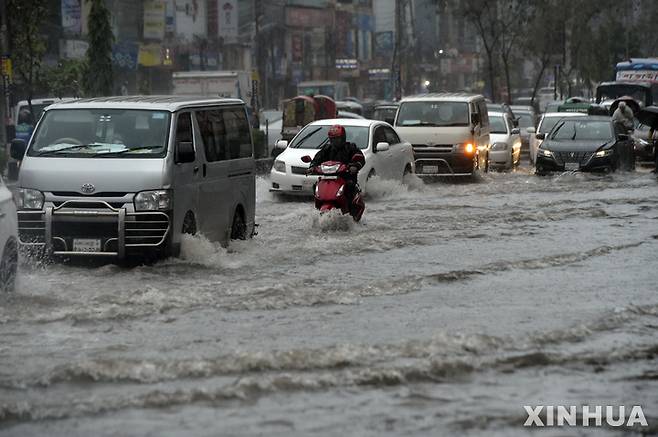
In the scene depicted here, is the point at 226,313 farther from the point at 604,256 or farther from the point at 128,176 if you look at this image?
the point at 604,256

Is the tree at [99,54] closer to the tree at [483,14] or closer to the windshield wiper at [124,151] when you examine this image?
the tree at [483,14]

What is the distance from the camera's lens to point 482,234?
18.0 meters

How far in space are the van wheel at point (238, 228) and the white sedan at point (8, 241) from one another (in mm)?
4476

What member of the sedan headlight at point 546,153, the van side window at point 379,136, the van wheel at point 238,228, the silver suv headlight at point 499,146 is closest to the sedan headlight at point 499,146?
the silver suv headlight at point 499,146

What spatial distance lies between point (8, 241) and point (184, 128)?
3.53m

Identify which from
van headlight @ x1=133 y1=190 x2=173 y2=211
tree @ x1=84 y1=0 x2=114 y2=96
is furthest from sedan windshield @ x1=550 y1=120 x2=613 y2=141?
van headlight @ x1=133 y1=190 x2=173 y2=211

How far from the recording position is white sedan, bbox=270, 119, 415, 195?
22453mm

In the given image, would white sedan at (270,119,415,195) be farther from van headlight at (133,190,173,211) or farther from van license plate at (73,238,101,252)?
van license plate at (73,238,101,252)

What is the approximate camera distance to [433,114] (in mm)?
28922

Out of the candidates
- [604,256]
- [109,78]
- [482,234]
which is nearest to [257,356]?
[604,256]

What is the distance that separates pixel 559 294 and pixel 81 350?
4.84 meters

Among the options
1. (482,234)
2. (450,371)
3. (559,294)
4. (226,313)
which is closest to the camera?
(450,371)
